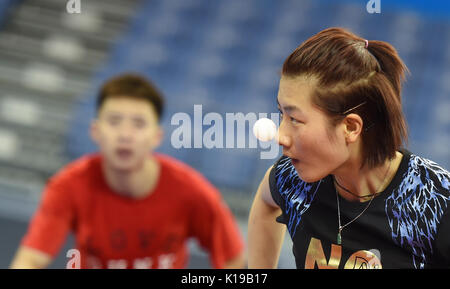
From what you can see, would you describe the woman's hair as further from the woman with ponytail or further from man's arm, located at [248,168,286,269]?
man's arm, located at [248,168,286,269]

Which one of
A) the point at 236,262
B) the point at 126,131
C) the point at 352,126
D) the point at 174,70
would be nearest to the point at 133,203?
the point at 126,131

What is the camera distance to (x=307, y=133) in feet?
2.59

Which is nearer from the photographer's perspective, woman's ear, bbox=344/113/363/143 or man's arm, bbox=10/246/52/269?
woman's ear, bbox=344/113/363/143

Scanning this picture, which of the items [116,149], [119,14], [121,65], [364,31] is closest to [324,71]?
[116,149]

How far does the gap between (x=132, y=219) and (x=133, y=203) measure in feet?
0.13

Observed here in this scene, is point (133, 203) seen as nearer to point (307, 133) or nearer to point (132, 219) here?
point (132, 219)

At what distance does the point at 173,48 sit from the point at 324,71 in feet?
7.94

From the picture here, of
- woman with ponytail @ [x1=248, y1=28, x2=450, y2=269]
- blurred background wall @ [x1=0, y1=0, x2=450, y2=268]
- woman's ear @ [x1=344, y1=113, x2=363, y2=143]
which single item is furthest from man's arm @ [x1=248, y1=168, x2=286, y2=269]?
blurred background wall @ [x1=0, y1=0, x2=450, y2=268]

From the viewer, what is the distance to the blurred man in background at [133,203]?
144 cm

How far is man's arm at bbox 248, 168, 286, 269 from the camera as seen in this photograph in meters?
0.97

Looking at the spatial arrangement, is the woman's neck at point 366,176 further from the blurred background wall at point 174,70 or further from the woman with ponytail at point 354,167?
the blurred background wall at point 174,70

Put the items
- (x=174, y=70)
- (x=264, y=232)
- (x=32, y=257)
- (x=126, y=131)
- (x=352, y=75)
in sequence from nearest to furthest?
1. (x=352, y=75)
2. (x=264, y=232)
3. (x=32, y=257)
4. (x=126, y=131)
5. (x=174, y=70)

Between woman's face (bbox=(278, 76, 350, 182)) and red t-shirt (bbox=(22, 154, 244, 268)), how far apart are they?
2.25 feet
